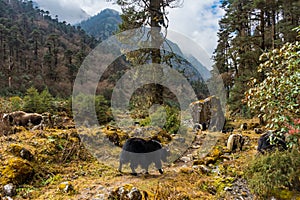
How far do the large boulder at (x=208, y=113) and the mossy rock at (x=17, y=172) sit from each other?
970 cm

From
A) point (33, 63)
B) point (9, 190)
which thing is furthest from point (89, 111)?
point (33, 63)

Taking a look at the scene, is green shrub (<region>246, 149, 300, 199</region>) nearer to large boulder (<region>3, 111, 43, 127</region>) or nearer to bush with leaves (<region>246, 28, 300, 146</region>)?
bush with leaves (<region>246, 28, 300, 146</region>)

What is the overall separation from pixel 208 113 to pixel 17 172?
1047 cm

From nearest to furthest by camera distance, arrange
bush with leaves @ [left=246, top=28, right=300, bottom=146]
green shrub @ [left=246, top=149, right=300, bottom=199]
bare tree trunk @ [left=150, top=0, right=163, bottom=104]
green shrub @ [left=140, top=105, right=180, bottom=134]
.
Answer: bush with leaves @ [left=246, top=28, right=300, bottom=146] → green shrub @ [left=246, top=149, right=300, bottom=199] → bare tree trunk @ [left=150, top=0, right=163, bottom=104] → green shrub @ [left=140, top=105, right=180, bottom=134]

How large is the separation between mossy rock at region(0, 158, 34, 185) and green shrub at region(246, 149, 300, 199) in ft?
14.4

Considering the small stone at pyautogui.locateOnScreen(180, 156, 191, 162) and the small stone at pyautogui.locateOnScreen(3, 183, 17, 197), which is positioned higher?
the small stone at pyautogui.locateOnScreen(3, 183, 17, 197)

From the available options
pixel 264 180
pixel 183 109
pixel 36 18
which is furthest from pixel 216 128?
pixel 36 18

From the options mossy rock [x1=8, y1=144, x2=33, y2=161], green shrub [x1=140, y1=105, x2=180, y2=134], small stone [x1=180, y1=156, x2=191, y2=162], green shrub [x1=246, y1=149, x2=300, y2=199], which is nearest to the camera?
green shrub [x1=246, y1=149, x2=300, y2=199]

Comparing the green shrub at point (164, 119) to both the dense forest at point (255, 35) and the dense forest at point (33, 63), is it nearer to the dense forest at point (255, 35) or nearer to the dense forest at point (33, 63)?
the dense forest at point (255, 35)

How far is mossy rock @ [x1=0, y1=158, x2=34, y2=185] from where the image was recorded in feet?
15.0

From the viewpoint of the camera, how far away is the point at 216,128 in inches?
507

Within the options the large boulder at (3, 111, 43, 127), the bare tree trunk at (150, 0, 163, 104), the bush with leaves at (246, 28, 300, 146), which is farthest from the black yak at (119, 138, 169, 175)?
the large boulder at (3, 111, 43, 127)

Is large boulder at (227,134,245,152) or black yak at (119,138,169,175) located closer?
black yak at (119,138,169,175)

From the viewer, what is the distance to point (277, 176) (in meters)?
3.76
